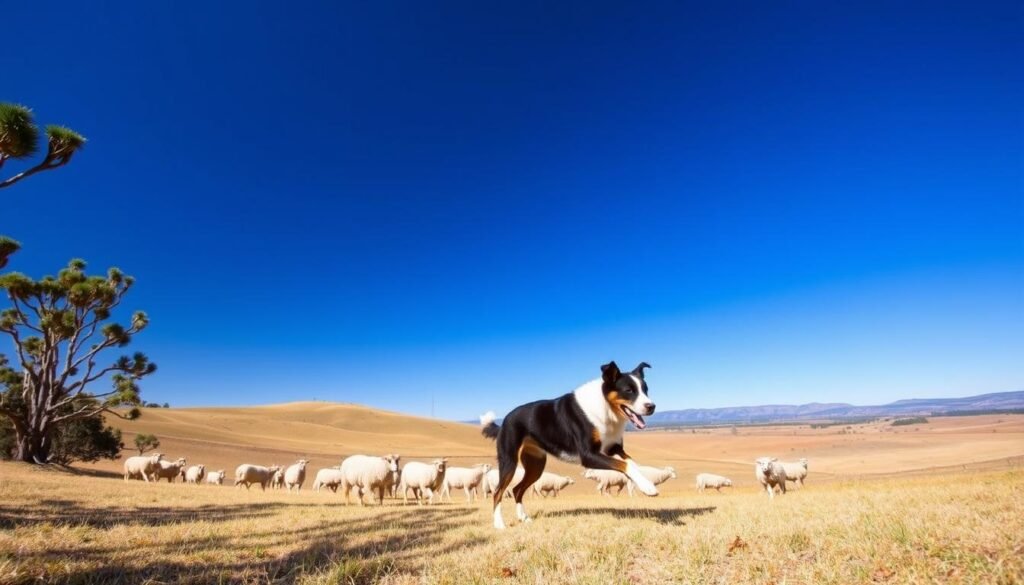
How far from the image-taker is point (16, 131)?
302 inches

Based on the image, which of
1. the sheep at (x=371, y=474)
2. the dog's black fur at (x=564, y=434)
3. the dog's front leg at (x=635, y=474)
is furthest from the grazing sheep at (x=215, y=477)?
the dog's front leg at (x=635, y=474)

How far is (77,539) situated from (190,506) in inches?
290

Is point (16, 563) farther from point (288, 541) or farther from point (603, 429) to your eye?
point (603, 429)

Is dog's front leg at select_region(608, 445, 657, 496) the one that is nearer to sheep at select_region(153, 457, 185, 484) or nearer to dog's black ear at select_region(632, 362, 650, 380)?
dog's black ear at select_region(632, 362, 650, 380)

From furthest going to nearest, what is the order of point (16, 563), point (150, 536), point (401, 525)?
point (401, 525), point (150, 536), point (16, 563)

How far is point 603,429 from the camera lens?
6.27m

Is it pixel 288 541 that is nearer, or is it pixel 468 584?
pixel 468 584

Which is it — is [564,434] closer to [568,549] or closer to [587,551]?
[568,549]

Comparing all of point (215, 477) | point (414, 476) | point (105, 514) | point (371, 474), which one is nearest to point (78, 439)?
point (215, 477)

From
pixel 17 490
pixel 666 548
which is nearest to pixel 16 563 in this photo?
pixel 666 548

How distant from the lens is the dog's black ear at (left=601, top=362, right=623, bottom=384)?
621 cm

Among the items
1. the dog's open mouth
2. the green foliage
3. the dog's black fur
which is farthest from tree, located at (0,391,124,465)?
the dog's open mouth

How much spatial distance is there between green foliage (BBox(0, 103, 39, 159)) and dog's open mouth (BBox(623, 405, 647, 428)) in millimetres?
10357

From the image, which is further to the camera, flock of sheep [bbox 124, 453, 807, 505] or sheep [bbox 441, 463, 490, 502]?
sheep [bbox 441, 463, 490, 502]
